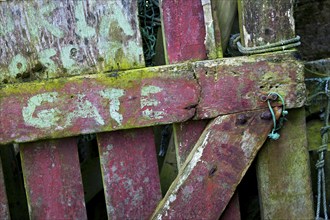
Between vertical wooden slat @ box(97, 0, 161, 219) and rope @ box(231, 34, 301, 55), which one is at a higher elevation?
rope @ box(231, 34, 301, 55)

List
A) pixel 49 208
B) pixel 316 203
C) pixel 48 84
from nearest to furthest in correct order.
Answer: pixel 48 84
pixel 49 208
pixel 316 203

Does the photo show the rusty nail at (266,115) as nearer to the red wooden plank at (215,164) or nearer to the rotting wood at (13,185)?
the red wooden plank at (215,164)

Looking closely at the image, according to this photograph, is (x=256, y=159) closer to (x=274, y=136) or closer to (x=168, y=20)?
(x=274, y=136)

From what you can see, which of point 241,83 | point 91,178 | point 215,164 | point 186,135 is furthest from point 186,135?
point 91,178

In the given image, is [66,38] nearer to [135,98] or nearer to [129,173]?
[135,98]

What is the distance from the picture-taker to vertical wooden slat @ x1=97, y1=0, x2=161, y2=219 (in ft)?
5.76

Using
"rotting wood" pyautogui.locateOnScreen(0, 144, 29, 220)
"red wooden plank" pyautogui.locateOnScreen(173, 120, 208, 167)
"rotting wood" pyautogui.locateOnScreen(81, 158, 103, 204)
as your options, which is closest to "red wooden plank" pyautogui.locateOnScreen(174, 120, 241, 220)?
"red wooden plank" pyautogui.locateOnScreen(173, 120, 208, 167)

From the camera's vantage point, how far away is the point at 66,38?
1.70m

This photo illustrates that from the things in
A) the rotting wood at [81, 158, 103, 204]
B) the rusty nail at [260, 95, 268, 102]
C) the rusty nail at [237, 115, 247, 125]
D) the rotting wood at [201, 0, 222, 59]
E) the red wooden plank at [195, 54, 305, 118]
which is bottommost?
the rotting wood at [81, 158, 103, 204]

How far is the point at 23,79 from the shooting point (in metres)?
1.70

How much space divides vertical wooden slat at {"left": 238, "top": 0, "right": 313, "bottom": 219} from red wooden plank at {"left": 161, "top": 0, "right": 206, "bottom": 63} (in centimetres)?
15

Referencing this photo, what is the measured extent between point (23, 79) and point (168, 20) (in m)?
0.54

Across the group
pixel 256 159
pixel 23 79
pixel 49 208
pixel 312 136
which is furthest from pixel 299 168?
pixel 23 79

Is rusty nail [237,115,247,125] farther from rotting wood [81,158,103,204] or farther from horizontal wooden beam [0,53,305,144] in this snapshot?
rotting wood [81,158,103,204]
